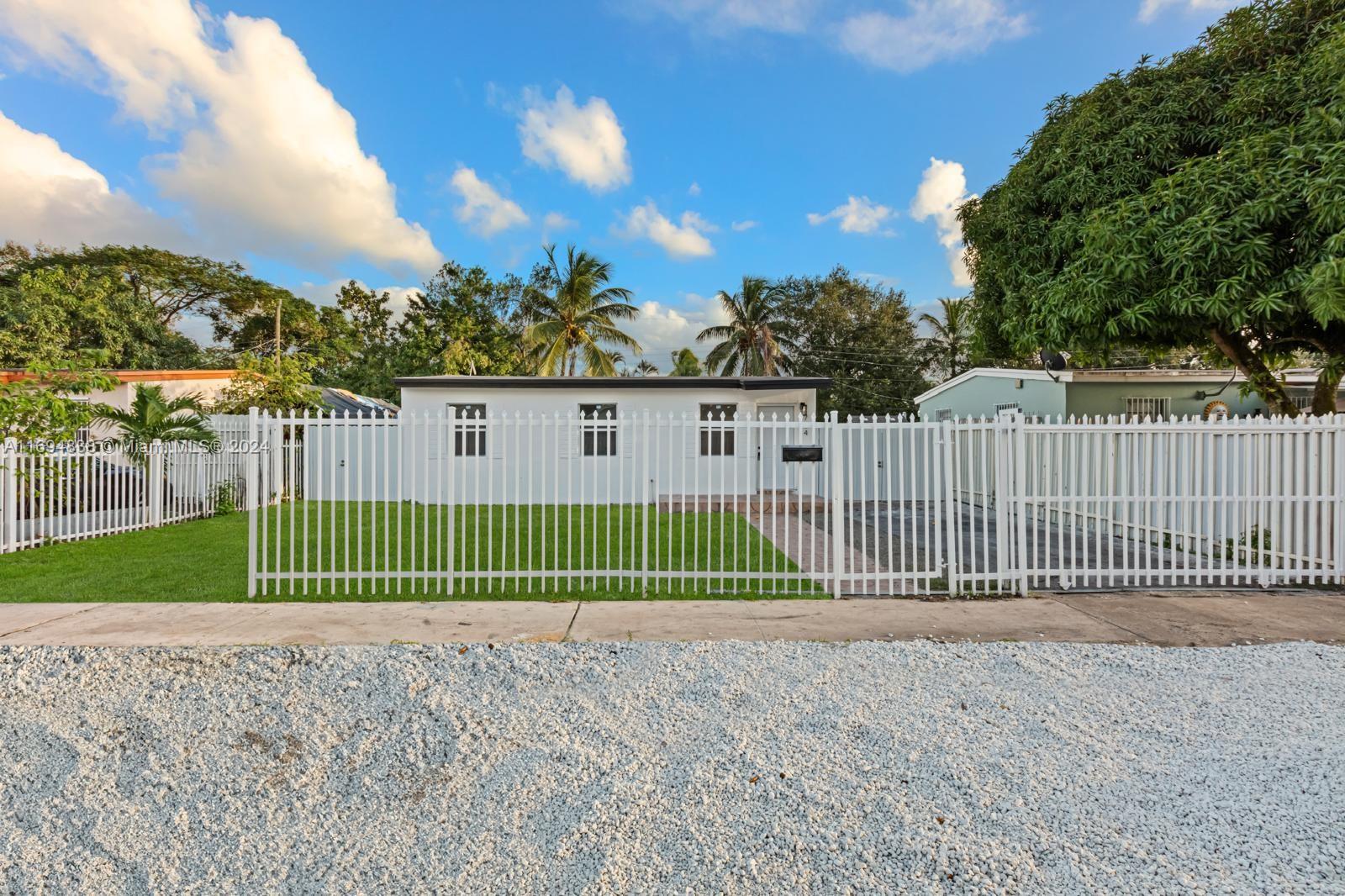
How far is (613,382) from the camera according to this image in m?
13.7

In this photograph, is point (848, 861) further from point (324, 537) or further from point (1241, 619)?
point (324, 537)

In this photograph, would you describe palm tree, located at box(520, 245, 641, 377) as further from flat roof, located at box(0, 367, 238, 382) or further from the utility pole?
flat roof, located at box(0, 367, 238, 382)

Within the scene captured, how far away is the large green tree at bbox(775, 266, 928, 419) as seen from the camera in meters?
28.3

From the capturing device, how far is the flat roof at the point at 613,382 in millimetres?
13406

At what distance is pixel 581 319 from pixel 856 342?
13.3 meters

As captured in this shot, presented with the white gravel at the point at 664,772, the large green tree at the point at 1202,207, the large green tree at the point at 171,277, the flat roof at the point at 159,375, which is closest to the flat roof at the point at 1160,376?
the large green tree at the point at 1202,207

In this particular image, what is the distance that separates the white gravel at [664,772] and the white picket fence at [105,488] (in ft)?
18.2

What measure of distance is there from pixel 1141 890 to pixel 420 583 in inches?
243

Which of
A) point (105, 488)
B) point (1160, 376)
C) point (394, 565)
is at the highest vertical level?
point (1160, 376)

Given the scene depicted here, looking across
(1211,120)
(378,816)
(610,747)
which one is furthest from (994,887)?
(1211,120)

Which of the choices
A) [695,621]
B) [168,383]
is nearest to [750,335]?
[168,383]

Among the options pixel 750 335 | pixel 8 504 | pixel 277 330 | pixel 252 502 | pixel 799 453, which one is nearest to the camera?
pixel 252 502

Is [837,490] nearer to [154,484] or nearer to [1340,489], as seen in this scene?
[1340,489]

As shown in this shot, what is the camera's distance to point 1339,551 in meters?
6.51
